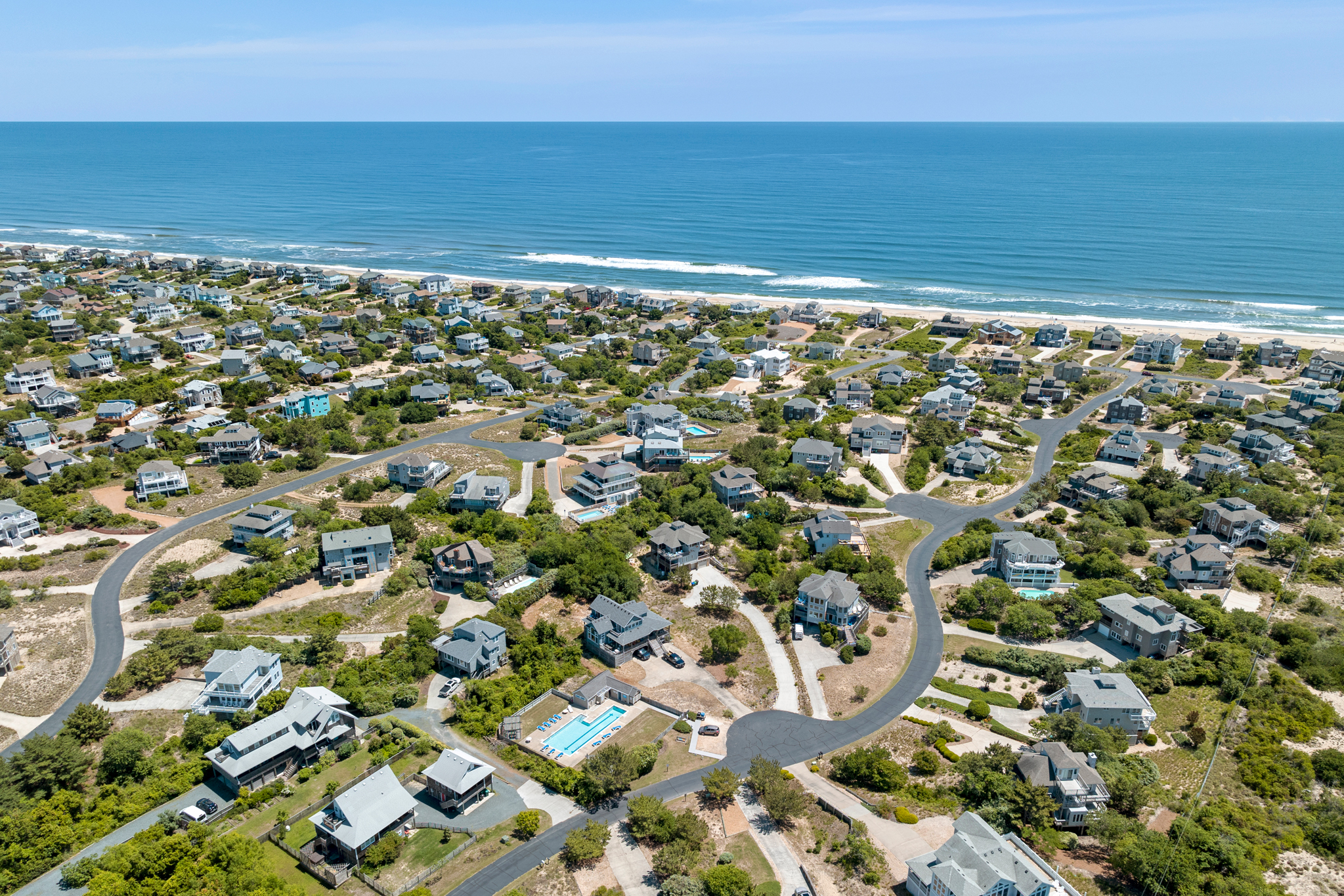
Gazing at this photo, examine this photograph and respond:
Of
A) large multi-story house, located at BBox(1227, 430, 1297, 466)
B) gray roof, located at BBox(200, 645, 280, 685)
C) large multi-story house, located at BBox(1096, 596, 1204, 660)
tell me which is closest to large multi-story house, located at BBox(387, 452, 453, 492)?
gray roof, located at BBox(200, 645, 280, 685)

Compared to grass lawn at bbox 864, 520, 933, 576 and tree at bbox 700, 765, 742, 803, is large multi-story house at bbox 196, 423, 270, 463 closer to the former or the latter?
tree at bbox 700, 765, 742, 803

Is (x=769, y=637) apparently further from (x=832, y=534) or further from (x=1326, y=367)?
(x=1326, y=367)

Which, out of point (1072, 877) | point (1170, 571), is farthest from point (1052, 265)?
point (1072, 877)

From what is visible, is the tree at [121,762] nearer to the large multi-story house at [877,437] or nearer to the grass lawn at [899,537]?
the grass lawn at [899,537]

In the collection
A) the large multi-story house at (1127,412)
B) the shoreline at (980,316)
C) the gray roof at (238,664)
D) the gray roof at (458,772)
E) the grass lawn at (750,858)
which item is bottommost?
the grass lawn at (750,858)

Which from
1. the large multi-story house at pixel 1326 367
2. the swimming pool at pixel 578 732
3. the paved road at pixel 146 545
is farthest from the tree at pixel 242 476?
the large multi-story house at pixel 1326 367

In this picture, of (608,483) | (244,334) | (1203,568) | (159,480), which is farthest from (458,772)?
(244,334)

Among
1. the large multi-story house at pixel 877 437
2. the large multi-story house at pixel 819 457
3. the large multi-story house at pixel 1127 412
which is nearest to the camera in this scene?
the large multi-story house at pixel 819 457

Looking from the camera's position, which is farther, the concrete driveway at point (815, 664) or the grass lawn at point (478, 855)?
the concrete driveway at point (815, 664)
